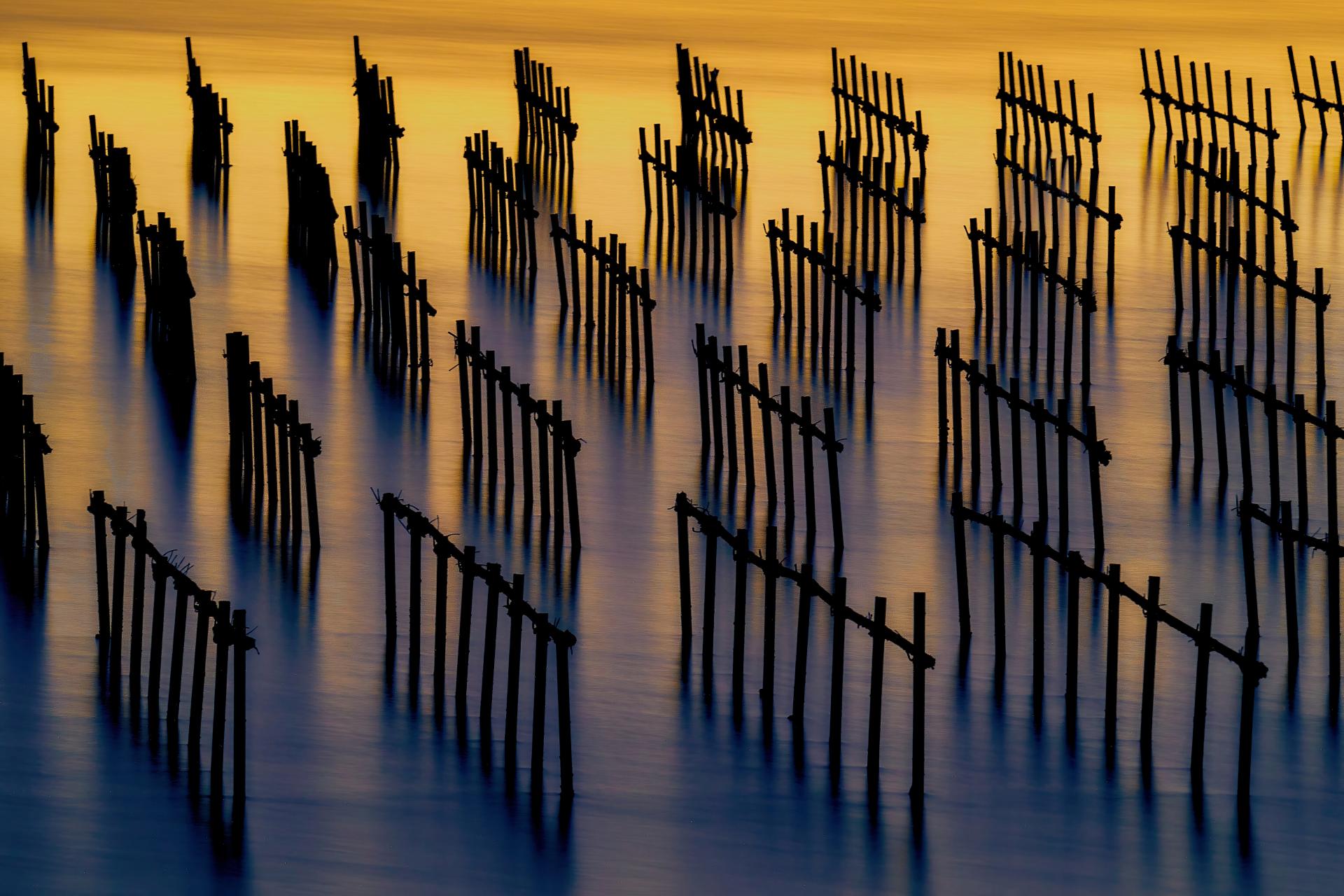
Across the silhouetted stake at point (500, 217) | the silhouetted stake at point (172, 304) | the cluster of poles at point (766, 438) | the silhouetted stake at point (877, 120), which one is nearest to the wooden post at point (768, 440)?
the cluster of poles at point (766, 438)

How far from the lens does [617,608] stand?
25891 millimetres

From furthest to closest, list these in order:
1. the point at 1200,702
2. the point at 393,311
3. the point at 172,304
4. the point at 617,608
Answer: the point at 393,311
the point at 172,304
the point at 617,608
the point at 1200,702

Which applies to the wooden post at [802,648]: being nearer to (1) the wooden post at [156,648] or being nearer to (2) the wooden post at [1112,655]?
(2) the wooden post at [1112,655]

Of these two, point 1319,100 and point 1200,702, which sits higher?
point 1319,100

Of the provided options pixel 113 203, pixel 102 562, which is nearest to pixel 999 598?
pixel 102 562

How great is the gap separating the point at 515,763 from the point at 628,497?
8.16 m

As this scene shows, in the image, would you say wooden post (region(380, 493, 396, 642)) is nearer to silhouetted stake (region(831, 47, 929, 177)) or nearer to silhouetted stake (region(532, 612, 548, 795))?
silhouetted stake (region(532, 612, 548, 795))

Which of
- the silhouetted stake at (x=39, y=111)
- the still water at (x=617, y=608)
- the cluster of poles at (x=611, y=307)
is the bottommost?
the still water at (x=617, y=608)

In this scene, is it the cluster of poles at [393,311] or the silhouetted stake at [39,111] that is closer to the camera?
the cluster of poles at [393,311]

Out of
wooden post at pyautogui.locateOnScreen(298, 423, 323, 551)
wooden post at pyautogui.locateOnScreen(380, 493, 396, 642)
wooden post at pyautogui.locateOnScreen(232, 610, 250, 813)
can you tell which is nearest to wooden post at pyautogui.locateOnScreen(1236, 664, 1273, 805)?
wooden post at pyautogui.locateOnScreen(380, 493, 396, 642)

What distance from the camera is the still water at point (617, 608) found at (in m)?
20.8

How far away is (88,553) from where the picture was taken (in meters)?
26.8

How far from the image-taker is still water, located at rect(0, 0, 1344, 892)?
68.3 feet

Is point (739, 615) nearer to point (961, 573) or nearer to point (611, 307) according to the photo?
point (961, 573)
